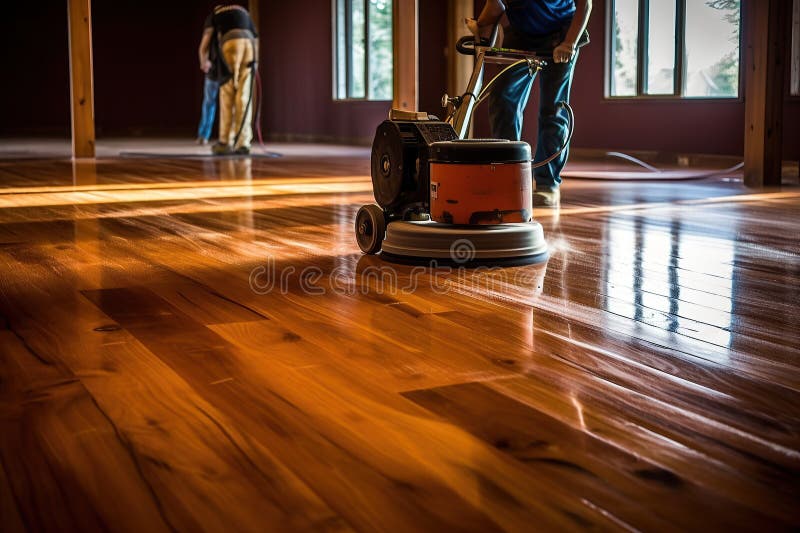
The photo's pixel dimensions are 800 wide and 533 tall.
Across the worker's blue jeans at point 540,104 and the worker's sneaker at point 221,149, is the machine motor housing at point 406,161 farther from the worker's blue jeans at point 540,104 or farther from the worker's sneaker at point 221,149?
the worker's sneaker at point 221,149

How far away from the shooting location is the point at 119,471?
3.64ft

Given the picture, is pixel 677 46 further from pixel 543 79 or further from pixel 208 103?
pixel 208 103

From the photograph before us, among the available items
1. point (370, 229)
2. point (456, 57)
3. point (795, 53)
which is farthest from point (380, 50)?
point (370, 229)

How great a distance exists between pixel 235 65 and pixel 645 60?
323cm

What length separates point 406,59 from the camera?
6.33 meters

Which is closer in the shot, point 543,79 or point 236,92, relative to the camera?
point 543,79

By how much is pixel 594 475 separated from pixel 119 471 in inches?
20.6

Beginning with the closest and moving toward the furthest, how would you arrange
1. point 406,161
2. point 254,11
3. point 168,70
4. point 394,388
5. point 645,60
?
point 394,388, point 406,161, point 645,60, point 254,11, point 168,70

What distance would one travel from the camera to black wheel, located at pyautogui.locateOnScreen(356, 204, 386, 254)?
9.09ft

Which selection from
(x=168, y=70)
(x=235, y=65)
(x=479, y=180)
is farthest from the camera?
(x=168, y=70)

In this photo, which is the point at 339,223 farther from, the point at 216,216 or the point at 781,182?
the point at 781,182

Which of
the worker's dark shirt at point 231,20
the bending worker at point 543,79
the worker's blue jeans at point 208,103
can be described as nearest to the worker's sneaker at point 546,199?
the bending worker at point 543,79

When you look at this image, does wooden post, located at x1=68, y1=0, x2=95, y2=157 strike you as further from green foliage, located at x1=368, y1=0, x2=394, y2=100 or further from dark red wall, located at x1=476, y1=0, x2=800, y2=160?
dark red wall, located at x1=476, y1=0, x2=800, y2=160

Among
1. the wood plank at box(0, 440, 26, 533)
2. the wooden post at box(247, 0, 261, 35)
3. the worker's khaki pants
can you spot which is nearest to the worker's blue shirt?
the wood plank at box(0, 440, 26, 533)
